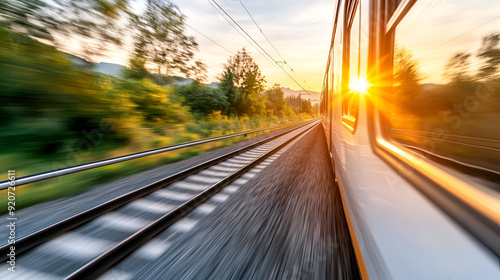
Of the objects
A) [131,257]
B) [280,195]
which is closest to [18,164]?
[131,257]

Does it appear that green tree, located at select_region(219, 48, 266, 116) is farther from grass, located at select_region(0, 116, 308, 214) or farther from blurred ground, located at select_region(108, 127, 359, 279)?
blurred ground, located at select_region(108, 127, 359, 279)

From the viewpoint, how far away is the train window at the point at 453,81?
2.47 feet

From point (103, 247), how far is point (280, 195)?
8.51 ft

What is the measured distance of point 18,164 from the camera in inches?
205

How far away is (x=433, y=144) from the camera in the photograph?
1.05 m

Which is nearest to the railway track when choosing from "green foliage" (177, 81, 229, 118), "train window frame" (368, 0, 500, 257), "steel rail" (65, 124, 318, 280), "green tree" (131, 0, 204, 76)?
"steel rail" (65, 124, 318, 280)

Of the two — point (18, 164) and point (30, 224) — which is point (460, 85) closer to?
point (30, 224)

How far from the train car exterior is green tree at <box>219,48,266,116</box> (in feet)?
101

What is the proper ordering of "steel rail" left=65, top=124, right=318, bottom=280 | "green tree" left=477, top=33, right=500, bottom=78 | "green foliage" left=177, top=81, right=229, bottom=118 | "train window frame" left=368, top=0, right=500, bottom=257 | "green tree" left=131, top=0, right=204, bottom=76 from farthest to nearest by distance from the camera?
1. "green foliage" left=177, top=81, right=229, bottom=118
2. "green tree" left=131, top=0, right=204, bottom=76
3. "steel rail" left=65, top=124, right=318, bottom=280
4. "green tree" left=477, top=33, right=500, bottom=78
5. "train window frame" left=368, top=0, right=500, bottom=257

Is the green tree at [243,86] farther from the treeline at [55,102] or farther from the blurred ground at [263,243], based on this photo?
the blurred ground at [263,243]

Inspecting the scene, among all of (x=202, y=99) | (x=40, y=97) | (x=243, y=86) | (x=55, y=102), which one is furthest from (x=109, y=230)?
(x=243, y=86)

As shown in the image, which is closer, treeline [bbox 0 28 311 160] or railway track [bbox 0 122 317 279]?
railway track [bbox 0 122 317 279]

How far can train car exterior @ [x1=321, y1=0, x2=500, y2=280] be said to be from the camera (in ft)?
2.09

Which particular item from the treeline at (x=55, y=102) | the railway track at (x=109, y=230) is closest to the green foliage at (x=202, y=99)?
the treeline at (x=55, y=102)
